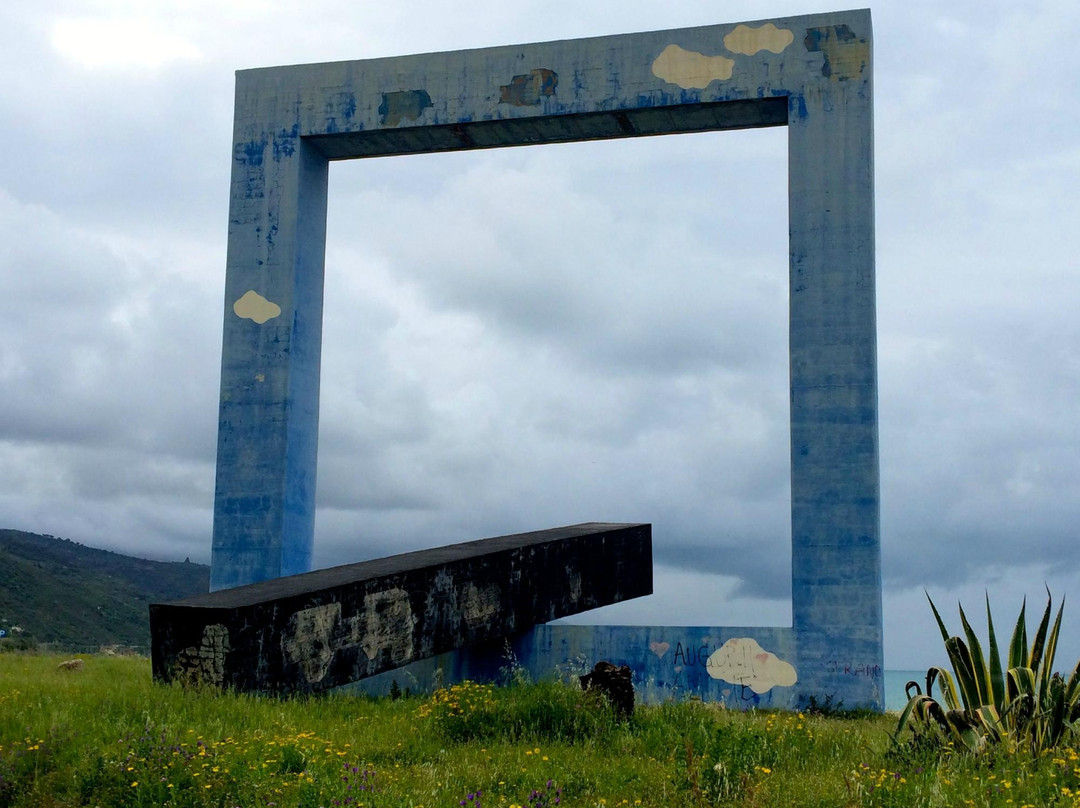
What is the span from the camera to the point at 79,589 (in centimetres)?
4181

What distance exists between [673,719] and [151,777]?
12.3ft

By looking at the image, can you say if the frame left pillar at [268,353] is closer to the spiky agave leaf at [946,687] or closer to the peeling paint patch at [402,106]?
the peeling paint patch at [402,106]

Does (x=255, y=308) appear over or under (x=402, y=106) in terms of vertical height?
under

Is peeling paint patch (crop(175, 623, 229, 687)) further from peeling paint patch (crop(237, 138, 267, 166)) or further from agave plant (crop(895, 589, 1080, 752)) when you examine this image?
peeling paint patch (crop(237, 138, 267, 166))

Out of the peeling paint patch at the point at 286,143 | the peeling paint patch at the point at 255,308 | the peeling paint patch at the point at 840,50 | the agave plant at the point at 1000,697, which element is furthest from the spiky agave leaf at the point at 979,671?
the peeling paint patch at the point at 286,143

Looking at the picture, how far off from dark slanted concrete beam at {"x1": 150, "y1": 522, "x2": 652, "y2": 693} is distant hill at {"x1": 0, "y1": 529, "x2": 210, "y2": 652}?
18067 mm

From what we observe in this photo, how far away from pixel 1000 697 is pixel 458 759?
11.9 ft

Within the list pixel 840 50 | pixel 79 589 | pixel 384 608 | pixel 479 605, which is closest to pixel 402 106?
pixel 840 50

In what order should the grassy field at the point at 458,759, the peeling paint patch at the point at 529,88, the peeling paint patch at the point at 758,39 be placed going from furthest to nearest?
the peeling paint patch at the point at 529,88, the peeling paint patch at the point at 758,39, the grassy field at the point at 458,759

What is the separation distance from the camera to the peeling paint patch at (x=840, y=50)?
15.3 m

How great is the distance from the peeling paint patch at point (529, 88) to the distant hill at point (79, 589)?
18703 mm

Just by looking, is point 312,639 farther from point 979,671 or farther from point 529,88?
point 529,88

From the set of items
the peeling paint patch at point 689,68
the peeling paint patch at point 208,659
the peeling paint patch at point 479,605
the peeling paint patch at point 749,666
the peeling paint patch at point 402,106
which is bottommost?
the peeling paint patch at point 749,666

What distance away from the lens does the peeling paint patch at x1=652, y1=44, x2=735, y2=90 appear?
15.5 meters
